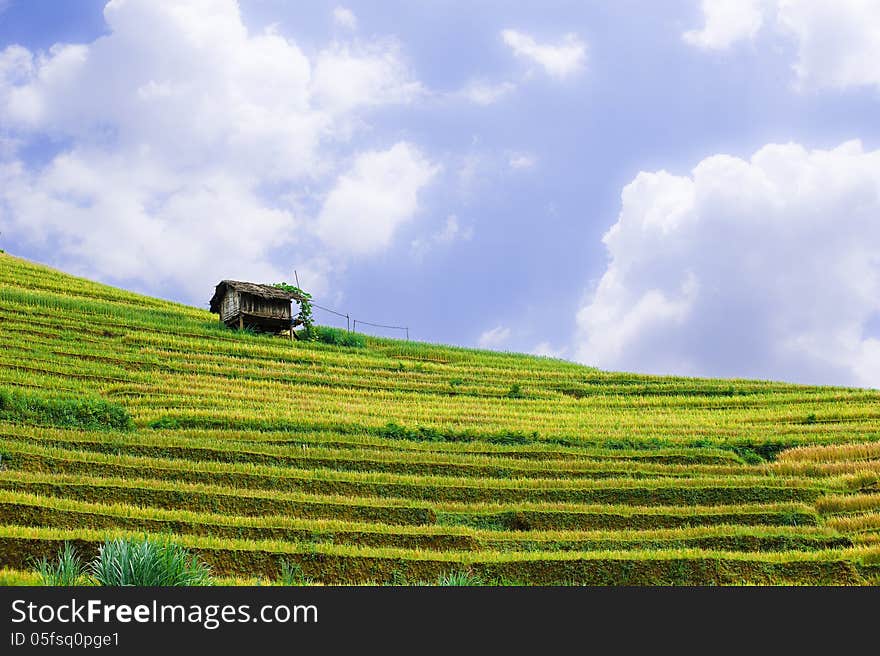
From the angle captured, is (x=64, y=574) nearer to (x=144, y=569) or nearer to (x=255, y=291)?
(x=144, y=569)

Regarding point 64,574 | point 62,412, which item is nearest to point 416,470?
point 62,412

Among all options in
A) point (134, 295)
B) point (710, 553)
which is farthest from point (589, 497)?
point (134, 295)

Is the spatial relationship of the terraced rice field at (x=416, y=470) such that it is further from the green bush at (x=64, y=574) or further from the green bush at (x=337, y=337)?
the green bush at (x=337, y=337)

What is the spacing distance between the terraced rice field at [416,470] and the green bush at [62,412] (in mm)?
90

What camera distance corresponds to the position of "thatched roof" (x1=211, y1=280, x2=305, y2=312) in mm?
46406

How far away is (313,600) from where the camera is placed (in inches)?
314

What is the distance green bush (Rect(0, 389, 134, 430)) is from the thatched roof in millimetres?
21304

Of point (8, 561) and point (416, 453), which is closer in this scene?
point (8, 561)

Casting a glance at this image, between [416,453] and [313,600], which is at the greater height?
[416,453]

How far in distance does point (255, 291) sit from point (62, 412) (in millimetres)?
22641

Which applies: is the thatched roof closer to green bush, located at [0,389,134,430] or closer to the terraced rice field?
the terraced rice field

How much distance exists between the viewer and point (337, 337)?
157 ft

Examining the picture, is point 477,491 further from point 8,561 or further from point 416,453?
point 8,561

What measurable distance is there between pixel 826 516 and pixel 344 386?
21181mm
